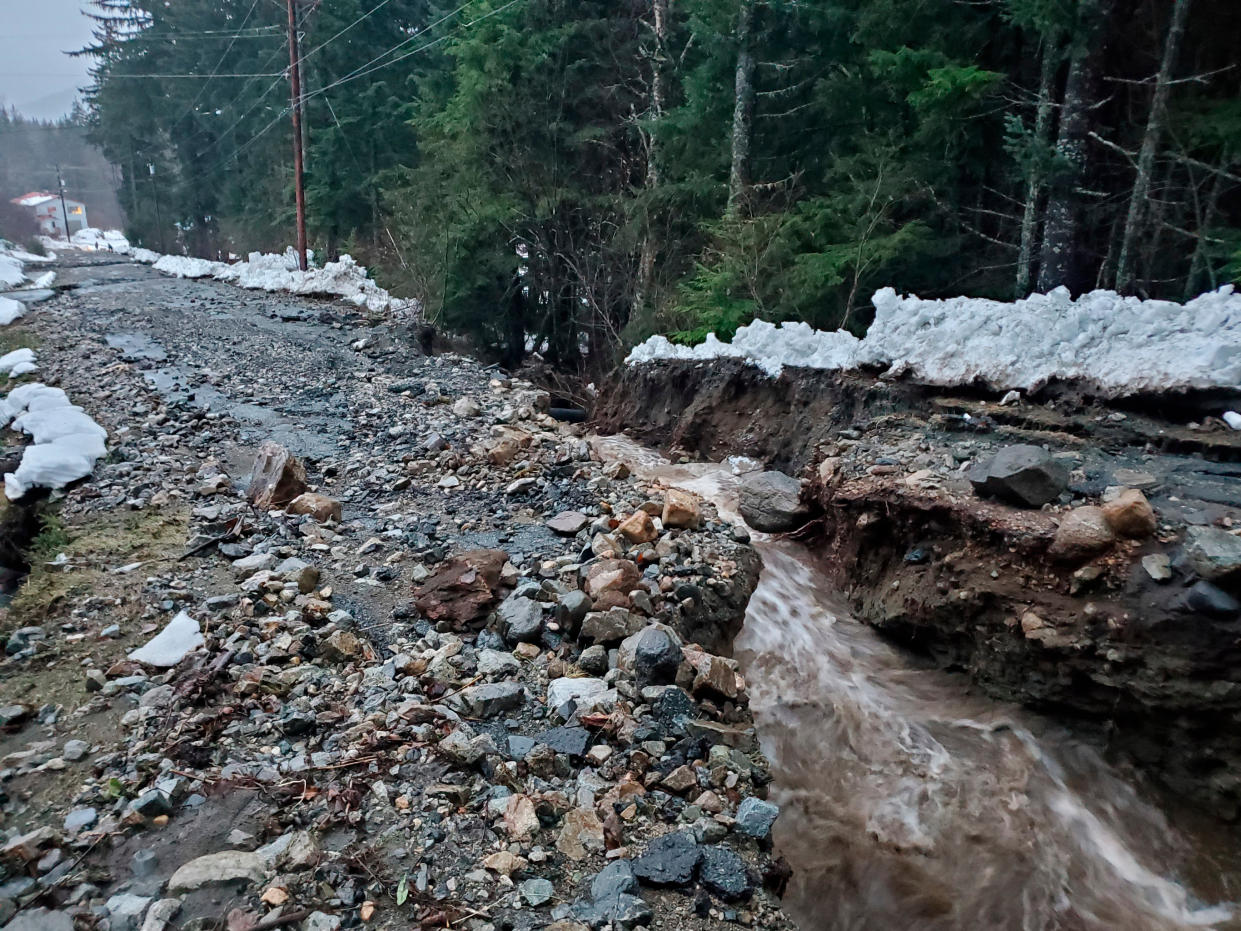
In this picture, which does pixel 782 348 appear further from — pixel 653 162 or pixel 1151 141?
pixel 653 162

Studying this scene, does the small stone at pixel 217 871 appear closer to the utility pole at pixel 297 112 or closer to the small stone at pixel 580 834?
the small stone at pixel 580 834

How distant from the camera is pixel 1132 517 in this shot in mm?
4066

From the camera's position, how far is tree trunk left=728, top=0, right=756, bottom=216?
10.1 m

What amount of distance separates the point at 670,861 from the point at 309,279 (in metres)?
17.9

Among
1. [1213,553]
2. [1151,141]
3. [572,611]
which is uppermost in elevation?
[1151,141]

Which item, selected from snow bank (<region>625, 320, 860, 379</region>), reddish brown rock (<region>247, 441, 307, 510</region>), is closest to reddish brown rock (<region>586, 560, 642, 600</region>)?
reddish brown rock (<region>247, 441, 307, 510</region>)

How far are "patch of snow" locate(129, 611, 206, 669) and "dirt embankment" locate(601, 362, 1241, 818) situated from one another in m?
4.42

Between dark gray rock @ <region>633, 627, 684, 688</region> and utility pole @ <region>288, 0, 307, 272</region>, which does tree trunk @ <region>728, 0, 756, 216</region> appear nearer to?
dark gray rock @ <region>633, 627, 684, 688</region>

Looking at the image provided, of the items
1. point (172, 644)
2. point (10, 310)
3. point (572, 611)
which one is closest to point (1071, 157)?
point (572, 611)

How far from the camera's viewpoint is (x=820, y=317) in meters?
9.40

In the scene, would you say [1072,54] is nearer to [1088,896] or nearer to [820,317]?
[820,317]

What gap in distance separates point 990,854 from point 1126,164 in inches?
304

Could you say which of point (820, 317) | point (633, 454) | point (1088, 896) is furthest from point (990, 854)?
point (820, 317)

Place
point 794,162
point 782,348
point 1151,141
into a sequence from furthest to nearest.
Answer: point 794,162 < point 782,348 < point 1151,141
